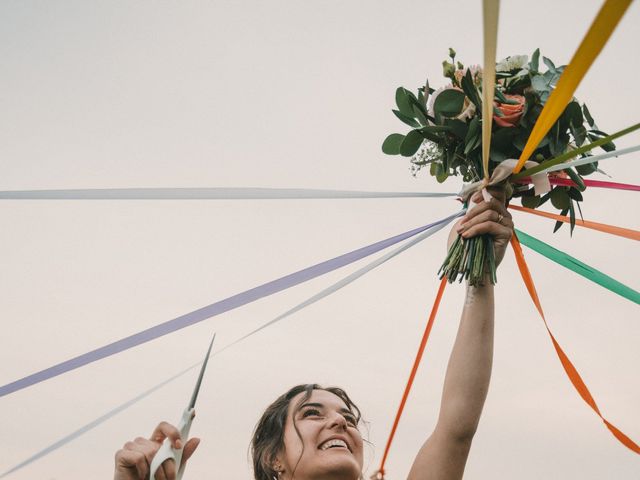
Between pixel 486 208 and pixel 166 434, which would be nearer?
pixel 166 434

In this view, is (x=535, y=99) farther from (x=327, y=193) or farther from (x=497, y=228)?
(x=327, y=193)

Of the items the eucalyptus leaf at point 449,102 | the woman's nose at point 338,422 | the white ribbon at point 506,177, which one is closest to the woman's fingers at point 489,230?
the white ribbon at point 506,177

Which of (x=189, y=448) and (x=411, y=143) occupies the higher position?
(x=411, y=143)

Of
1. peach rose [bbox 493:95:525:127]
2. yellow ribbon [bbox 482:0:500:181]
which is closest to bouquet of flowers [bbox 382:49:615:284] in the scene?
peach rose [bbox 493:95:525:127]

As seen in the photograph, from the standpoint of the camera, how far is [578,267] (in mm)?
3258

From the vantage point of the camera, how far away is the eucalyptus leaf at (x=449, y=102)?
2.96 meters

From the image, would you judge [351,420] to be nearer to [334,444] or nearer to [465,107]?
[334,444]

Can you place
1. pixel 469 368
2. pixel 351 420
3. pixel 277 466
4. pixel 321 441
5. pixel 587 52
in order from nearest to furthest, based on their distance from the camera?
pixel 587 52 < pixel 469 368 < pixel 321 441 < pixel 277 466 < pixel 351 420

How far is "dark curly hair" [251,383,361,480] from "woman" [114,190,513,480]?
0.01 meters

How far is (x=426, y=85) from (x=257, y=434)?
7.67 ft

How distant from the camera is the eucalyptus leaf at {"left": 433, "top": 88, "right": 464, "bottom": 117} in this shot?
2957 mm

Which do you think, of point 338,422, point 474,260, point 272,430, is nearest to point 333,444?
point 338,422

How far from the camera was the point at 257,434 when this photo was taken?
3.92 metres

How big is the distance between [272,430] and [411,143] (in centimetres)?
187
